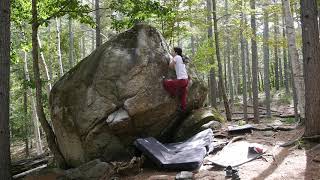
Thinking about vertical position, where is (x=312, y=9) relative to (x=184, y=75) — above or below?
above

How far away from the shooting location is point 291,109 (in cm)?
2636

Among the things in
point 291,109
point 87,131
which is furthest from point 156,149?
point 291,109

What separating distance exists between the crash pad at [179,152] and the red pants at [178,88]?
1.29 meters

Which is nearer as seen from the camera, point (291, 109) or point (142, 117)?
point (142, 117)

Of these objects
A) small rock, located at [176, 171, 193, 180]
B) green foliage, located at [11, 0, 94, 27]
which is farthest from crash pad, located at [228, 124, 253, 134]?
green foliage, located at [11, 0, 94, 27]

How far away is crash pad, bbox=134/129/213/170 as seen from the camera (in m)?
7.35

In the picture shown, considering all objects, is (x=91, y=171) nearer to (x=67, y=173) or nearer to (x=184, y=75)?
(x=67, y=173)

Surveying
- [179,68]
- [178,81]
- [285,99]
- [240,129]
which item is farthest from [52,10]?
[285,99]

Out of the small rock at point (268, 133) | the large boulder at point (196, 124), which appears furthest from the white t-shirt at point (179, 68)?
the small rock at point (268, 133)

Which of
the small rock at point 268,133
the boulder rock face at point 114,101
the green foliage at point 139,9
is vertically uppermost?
the green foliage at point 139,9

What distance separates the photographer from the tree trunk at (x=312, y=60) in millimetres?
7609

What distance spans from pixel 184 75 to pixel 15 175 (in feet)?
21.9

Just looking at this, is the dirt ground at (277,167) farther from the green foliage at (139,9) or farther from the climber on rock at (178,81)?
the green foliage at (139,9)

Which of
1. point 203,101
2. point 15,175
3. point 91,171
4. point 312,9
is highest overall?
point 312,9
